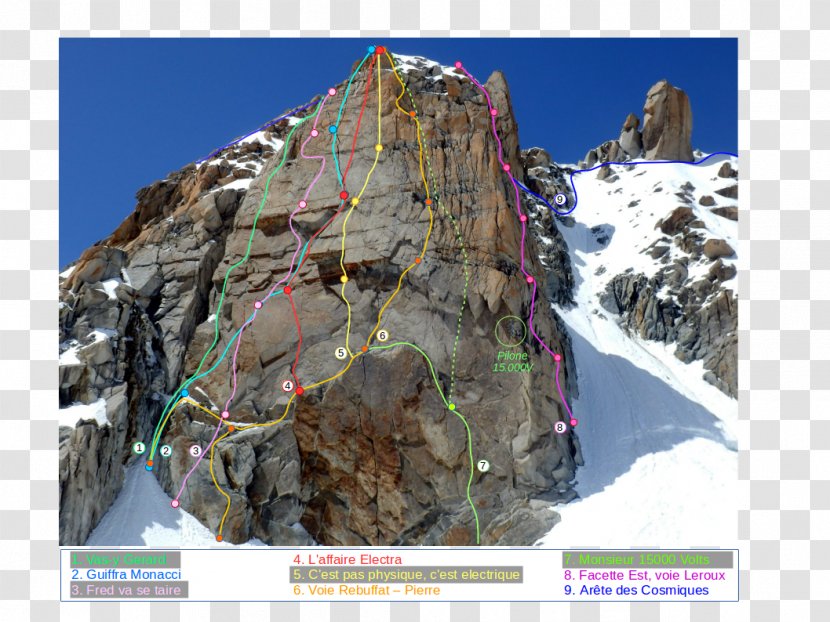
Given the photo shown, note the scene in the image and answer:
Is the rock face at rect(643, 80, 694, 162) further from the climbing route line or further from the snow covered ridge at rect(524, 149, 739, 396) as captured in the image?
the climbing route line

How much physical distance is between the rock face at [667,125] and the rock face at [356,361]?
152ft

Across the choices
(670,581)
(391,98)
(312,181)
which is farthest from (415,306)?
(670,581)

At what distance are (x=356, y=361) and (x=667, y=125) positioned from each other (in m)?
60.4

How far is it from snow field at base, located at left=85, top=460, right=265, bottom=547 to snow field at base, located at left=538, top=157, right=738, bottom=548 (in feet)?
43.3

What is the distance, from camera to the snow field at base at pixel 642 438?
26406 millimetres

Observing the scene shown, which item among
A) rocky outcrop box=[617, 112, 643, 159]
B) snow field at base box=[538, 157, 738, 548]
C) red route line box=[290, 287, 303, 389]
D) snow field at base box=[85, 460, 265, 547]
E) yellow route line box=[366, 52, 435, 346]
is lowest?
snow field at base box=[85, 460, 265, 547]

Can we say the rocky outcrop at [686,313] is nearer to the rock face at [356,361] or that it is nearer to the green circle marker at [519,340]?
the rock face at [356,361]

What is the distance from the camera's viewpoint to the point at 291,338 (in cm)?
3284

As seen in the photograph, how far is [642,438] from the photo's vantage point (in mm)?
34031

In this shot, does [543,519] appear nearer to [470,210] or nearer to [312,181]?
[470,210]

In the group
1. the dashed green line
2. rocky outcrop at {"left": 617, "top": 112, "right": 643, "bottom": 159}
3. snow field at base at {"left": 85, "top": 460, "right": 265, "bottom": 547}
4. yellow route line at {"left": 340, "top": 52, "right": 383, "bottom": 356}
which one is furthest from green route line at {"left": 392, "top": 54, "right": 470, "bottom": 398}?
rocky outcrop at {"left": 617, "top": 112, "right": 643, "bottom": 159}

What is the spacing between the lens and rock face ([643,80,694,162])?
7888 centimetres

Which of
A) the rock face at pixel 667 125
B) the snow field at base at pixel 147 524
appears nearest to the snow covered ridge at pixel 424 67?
the snow field at base at pixel 147 524

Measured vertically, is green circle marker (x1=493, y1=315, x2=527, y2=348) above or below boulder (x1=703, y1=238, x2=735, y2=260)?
below
